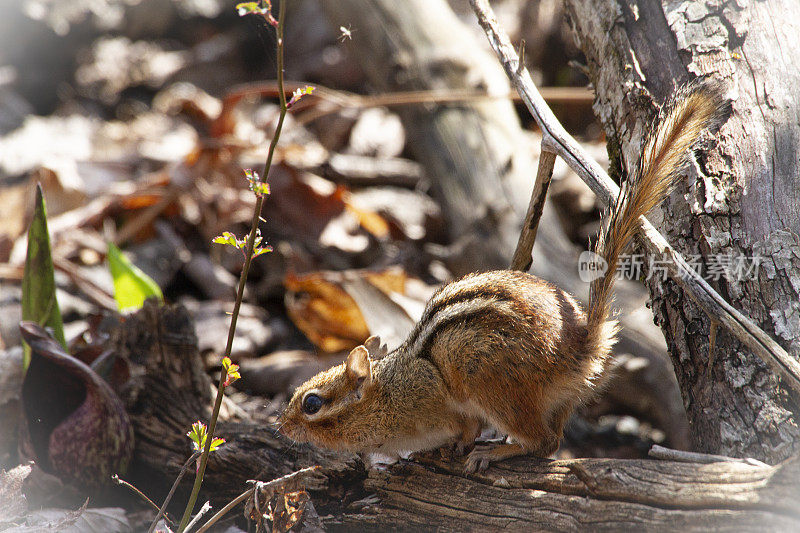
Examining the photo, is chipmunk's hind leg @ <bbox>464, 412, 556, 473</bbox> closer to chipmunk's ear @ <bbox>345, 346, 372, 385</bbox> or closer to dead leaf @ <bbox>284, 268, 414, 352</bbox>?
chipmunk's ear @ <bbox>345, 346, 372, 385</bbox>

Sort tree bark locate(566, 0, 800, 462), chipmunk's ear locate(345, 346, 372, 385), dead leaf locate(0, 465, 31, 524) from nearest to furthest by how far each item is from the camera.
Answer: tree bark locate(566, 0, 800, 462)
dead leaf locate(0, 465, 31, 524)
chipmunk's ear locate(345, 346, 372, 385)

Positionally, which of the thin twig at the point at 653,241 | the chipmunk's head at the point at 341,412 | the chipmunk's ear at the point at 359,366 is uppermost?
the thin twig at the point at 653,241

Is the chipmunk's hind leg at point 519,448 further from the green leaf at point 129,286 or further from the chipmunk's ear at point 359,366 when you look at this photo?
the green leaf at point 129,286

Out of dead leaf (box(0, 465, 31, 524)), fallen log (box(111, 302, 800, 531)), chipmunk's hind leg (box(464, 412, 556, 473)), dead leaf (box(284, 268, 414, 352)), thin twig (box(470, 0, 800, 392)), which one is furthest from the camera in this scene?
dead leaf (box(284, 268, 414, 352))

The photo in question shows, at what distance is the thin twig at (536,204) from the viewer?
274 cm

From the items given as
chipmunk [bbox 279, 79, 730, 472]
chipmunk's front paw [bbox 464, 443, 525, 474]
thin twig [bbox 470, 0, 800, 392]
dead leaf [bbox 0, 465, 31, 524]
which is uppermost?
thin twig [bbox 470, 0, 800, 392]

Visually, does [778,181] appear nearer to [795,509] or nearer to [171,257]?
[795,509]

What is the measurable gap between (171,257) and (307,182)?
3.84ft

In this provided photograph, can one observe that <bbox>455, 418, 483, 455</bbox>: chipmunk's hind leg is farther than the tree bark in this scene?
Yes

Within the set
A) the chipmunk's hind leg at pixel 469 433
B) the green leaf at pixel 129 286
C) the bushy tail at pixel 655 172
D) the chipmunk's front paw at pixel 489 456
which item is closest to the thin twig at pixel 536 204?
the bushy tail at pixel 655 172

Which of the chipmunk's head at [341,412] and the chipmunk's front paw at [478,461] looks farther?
the chipmunk's head at [341,412]

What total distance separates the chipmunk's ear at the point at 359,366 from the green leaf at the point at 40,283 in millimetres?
1398

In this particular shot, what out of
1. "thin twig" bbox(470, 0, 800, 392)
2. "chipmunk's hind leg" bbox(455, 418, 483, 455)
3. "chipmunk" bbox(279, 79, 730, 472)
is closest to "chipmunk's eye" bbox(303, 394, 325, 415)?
"chipmunk" bbox(279, 79, 730, 472)

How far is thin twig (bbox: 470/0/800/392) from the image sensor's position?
6.61 ft
